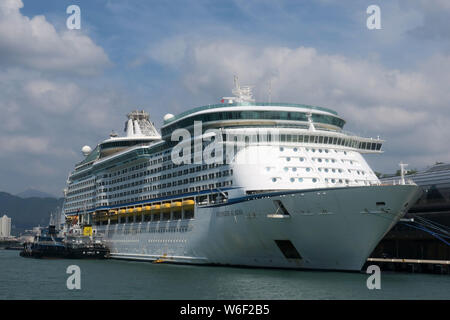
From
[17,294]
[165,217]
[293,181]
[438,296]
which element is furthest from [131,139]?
[438,296]

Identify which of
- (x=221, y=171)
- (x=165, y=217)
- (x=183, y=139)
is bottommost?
(x=165, y=217)

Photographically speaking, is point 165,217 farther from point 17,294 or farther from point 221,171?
point 17,294

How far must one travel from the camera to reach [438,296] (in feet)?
90.1

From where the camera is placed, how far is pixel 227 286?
1169 inches

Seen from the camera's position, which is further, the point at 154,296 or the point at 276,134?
the point at 276,134

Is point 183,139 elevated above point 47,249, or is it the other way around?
point 183,139

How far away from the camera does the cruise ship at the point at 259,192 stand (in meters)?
32.6

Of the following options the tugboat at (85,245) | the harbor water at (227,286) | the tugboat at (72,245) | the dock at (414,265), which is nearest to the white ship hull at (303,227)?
the harbor water at (227,286)

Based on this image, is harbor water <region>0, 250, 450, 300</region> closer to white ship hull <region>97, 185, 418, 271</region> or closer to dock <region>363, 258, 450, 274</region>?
white ship hull <region>97, 185, 418, 271</region>

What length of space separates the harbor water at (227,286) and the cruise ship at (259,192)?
194 cm

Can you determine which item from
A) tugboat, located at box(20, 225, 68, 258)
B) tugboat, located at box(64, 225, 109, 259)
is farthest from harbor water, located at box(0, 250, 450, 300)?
tugboat, located at box(20, 225, 68, 258)

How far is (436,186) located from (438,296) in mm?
23224

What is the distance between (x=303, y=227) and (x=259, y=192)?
4.32 m

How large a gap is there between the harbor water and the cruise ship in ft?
6.36
